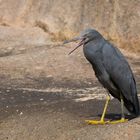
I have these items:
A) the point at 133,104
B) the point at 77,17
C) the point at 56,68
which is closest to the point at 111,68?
the point at 133,104

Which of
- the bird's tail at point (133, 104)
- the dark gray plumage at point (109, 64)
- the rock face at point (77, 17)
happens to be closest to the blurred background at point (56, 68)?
the rock face at point (77, 17)

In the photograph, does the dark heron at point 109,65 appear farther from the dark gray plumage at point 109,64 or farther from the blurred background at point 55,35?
the blurred background at point 55,35

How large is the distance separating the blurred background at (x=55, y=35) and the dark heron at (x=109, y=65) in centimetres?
342

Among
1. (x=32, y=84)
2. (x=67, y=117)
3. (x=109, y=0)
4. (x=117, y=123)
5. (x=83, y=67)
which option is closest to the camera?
(x=117, y=123)

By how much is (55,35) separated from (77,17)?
25.9 inches

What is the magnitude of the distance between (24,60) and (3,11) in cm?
331

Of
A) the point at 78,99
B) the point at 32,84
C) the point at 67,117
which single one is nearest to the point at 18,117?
the point at 67,117

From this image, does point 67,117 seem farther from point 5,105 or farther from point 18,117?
point 5,105

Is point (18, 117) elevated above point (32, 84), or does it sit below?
above

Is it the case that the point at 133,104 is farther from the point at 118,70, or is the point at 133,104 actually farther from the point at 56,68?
the point at 56,68

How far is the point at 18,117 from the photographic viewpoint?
866 centimetres

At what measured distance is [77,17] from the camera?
47.4 ft

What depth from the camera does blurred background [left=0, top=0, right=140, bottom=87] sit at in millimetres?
11930

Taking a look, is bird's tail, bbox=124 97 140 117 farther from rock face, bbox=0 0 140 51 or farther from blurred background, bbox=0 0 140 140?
rock face, bbox=0 0 140 51
